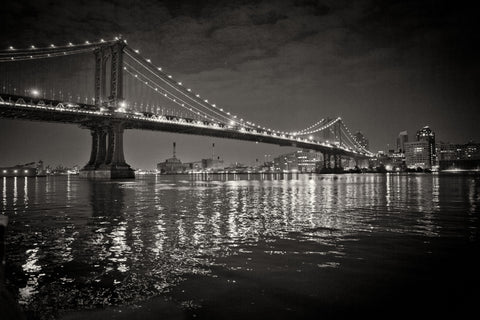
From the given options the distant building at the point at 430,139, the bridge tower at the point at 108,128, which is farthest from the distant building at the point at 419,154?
the bridge tower at the point at 108,128

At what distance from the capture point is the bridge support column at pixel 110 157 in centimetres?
5412

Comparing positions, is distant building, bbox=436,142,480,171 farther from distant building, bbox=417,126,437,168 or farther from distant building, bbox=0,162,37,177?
distant building, bbox=0,162,37,177

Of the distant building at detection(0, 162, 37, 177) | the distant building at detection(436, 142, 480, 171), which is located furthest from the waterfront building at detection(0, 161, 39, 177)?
the distant building at detection(436, 142, 480, 171)

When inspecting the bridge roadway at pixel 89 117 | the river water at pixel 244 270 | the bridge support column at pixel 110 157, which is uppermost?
the bridge roadway at pixel 89 117

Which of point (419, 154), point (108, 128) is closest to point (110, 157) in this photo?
point (108, 128)

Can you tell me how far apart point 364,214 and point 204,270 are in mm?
7580

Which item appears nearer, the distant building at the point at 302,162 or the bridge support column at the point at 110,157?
the bridge support column at the point at 110,157

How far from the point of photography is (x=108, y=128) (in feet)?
187

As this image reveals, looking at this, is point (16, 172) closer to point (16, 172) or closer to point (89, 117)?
point (16, 172)

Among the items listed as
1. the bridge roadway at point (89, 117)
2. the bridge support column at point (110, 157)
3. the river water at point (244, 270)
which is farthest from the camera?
the bridge support column at point (110, 157)

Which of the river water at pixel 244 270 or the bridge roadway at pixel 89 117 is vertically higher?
the bridge roadway at pixel 89 117

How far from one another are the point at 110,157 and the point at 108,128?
5355 millimetres

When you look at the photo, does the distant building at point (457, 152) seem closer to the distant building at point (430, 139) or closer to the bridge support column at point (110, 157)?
the distant building at point (430, 139)

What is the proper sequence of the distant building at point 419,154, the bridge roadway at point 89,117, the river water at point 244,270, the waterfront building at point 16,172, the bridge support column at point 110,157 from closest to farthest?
the river water at point 244,270 < the bridge roadway at point 89,117 < the bridge support column at point 110,157 < the waterfront building at point 16,172 < the distant building at point 419,154
